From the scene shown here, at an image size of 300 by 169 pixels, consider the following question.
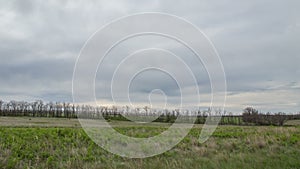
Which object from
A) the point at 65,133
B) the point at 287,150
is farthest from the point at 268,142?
the point at 65,133

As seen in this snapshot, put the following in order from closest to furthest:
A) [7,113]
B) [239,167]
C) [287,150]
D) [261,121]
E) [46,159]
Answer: [239,167]
[46,159]
[287,150]
[261,121]
[7,113]

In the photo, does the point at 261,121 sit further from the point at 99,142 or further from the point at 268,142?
the point at 99,142

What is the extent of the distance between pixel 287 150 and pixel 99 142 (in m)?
9.40

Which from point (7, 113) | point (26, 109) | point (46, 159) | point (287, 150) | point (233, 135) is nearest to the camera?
point (46, 159)

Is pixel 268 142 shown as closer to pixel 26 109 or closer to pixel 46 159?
pixel 46 159

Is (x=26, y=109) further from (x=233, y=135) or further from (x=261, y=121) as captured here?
(x=233, y=135)

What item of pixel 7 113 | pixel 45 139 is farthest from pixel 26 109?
pixel 45 139

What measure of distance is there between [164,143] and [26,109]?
75.1 meters

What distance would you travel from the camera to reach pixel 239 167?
880cm

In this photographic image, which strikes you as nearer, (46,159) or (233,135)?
(46,159)

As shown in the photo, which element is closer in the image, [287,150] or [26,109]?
[287,150]

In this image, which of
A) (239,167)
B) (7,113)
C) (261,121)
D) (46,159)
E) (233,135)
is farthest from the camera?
(7,113)

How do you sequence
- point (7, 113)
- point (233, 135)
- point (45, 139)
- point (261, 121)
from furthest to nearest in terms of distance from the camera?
point (7, 113)
point (261, 121)
point (233, 135)
point (45, 139)

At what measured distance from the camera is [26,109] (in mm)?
78938
